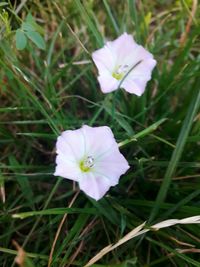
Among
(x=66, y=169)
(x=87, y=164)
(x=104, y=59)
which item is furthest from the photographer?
(x=104, y=59)

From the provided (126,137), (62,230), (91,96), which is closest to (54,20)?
(91,96)

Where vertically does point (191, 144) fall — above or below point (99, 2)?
below

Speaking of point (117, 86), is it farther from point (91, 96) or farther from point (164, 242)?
point (164, 242)

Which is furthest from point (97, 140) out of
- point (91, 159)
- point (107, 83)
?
point (107, 83)

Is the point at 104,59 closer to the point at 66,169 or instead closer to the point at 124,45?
the point at 124,45

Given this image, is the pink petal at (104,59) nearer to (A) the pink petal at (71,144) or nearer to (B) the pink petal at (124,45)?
(B) the pink petal at (124,45)

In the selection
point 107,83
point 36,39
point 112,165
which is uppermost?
point 36,39
